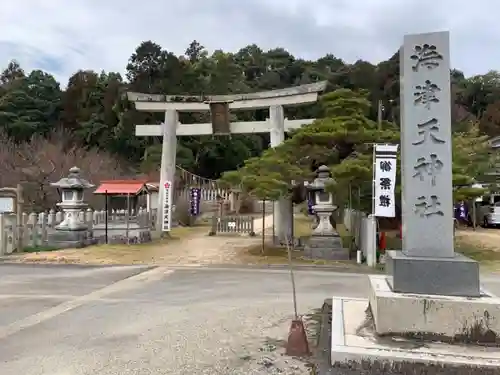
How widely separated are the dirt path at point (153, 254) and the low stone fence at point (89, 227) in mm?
963

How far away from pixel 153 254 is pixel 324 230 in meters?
5.38

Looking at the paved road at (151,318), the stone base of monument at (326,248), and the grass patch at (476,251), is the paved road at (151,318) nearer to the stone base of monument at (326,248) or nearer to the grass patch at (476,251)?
the stone base of monument at (326,248)

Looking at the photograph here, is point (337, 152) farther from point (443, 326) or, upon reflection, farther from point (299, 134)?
point (443, 326)

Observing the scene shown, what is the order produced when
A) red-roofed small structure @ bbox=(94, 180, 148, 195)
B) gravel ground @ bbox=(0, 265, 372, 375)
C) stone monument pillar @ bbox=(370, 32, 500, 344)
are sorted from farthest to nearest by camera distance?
red-roofed small structure @ bbox=(94, 180, 148, 195)
stone monument pillar @ bbox=(370, 32, 500, 344)
gravel ground @ bbox=(0, 265, 372, 375)

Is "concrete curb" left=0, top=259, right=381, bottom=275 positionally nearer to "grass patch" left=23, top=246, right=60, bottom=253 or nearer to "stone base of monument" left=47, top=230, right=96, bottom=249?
"grass patch" left=23, top=246, right=60, bottom=253

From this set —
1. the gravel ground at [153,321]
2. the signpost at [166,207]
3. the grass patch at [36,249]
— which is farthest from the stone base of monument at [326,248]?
the grass patch at [36,249]

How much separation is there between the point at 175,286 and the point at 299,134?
6299 mm

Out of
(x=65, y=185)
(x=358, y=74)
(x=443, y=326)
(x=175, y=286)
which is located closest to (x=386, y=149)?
(x=175, y=286)

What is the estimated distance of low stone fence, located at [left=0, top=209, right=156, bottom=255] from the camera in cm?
1487

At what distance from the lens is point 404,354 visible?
4.27 m

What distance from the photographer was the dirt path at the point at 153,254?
13375mm

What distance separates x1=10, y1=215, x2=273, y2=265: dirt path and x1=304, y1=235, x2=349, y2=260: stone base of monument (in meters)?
2.17

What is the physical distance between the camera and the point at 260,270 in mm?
11828

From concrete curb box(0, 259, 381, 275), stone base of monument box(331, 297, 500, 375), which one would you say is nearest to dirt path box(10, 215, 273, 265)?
concrete curb box(0, 259, 381, 275)
